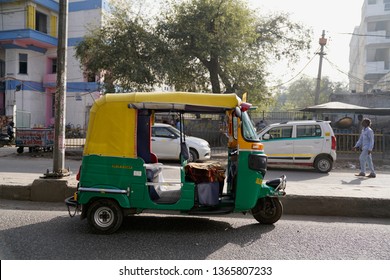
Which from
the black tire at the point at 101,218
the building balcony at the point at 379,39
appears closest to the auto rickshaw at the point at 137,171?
the black tire at the point at 101,218

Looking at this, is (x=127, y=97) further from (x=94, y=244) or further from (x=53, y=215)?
(x=53, y=215)

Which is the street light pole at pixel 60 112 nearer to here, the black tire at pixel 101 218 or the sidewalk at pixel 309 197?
the sidewalk at pixel 309 197

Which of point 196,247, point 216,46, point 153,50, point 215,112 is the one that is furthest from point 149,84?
point 196,247

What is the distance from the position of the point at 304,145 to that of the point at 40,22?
2581 cm

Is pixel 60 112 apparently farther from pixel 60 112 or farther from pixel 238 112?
pixel 238 112

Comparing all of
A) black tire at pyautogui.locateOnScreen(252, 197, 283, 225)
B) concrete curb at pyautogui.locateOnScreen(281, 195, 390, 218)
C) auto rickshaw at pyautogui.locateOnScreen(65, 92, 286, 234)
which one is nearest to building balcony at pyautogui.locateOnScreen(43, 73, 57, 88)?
auto rickshaw at pyautogui.locateOnScreen(65, 92, 286, 234)

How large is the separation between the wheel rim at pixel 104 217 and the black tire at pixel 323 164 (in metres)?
8.64

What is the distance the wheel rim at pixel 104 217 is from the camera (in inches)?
196

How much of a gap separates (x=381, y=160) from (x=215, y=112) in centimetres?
1200

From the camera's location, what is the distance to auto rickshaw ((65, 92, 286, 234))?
16.1ft

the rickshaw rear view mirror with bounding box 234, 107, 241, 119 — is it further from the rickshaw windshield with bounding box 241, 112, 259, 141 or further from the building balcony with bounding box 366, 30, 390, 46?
the building balcony with bounding box 366, 30, 390, 46

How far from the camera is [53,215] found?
19.6 ft

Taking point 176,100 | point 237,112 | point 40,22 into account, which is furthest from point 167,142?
point 40,22

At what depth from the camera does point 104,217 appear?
5055mm
